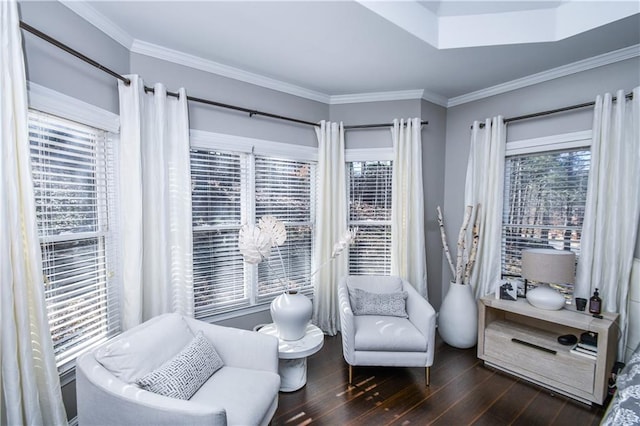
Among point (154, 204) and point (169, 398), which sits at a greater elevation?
point (154, 204)

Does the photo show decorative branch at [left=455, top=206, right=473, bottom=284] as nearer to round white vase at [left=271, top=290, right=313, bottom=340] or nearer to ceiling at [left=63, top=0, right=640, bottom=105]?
ceiling at [left=63, top=0, right=640, bottom=105]

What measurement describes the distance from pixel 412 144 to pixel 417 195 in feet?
1.82

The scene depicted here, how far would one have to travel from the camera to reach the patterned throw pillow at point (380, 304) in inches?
110

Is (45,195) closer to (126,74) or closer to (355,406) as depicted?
(126,74)

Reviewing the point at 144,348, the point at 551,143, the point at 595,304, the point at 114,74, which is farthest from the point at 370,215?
the point at 114,74

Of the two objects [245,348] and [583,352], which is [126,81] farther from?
[583,352]

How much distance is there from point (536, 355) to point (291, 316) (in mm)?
1989

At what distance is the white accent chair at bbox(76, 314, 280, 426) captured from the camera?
1324 mm

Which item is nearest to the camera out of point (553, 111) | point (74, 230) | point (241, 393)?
point (241, 393)

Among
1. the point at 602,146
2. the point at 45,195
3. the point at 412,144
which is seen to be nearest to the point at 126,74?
the point at 45,195

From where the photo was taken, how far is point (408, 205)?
10.7 feet

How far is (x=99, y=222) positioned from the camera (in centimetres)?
209

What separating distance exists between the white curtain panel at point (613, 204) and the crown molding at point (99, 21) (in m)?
3.72

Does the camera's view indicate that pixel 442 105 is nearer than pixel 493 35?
No
